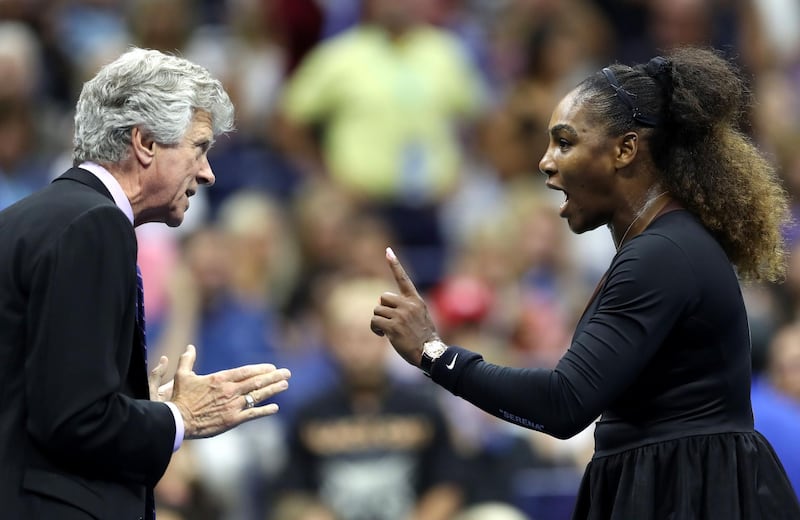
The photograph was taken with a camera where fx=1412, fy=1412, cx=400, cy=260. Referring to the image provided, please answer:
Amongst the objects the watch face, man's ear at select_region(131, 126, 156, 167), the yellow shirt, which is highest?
the yellow shirt

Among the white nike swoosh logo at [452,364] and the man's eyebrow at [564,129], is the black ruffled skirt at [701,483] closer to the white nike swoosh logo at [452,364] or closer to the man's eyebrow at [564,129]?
the white nike swoosh logo at [452,364]

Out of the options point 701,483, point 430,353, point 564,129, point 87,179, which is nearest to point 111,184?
point 87,179

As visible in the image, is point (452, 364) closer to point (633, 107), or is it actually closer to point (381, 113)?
point (633, 107)

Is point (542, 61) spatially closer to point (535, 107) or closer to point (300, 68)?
point (535, 107)

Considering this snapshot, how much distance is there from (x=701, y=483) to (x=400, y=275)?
2.75ft

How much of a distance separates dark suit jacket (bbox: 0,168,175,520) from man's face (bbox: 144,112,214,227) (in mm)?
209

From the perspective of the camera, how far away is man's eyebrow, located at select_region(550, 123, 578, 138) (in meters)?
3.38

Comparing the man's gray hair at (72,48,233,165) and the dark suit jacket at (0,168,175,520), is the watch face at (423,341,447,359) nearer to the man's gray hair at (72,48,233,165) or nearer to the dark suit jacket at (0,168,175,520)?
the dark suit jacket at (0,168,175,520)

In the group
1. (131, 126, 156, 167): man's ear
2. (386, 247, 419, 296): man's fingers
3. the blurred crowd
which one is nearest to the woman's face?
(386, 247, 419, 296): man's fingers

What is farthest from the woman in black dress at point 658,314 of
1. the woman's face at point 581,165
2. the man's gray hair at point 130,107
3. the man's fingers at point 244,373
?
the man's gray hair at point 130,107

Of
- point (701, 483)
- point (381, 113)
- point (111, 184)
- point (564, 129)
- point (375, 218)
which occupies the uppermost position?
point (381, 113)

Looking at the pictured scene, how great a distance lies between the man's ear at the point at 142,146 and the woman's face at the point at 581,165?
3.08 ft

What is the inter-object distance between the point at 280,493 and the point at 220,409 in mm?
2763

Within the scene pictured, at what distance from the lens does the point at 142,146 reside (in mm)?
3305
